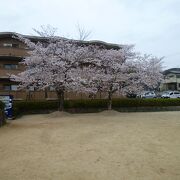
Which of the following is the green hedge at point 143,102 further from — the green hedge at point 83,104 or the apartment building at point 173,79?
the apartment building at point 173,79

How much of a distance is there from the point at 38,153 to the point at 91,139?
8.33ft

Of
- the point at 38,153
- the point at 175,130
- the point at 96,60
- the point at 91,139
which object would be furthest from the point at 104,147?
the point at 96,60

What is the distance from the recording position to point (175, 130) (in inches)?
453

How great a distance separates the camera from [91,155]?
24.6ft

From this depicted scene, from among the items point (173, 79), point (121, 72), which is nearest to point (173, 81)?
point (173, 79)

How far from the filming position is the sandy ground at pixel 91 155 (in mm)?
5926

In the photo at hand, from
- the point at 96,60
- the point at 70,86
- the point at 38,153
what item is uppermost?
the point at 96,60

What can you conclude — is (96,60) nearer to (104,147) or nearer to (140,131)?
(140,131)

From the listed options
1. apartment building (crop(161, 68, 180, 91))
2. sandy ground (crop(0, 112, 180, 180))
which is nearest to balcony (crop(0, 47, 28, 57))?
sandy ground (crop(0, 112, 180, 180))

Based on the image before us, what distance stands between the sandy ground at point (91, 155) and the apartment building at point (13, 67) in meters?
13.7

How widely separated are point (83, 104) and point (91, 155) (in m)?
14.6

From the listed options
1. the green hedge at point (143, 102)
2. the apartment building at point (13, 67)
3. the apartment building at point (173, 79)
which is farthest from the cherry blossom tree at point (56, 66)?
the apartment building at point (173, 79)

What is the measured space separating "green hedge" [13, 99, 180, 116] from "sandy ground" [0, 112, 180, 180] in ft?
32.0

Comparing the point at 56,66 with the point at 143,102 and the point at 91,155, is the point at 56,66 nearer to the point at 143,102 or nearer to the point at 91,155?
the point at 143,102
